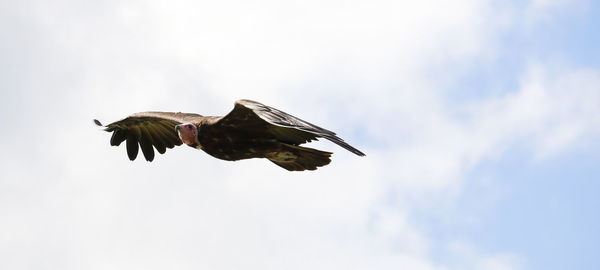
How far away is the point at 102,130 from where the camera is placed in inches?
684

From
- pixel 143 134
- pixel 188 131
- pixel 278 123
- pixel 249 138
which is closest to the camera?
pixel 278 123

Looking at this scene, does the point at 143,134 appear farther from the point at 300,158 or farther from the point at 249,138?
the point at 300,158

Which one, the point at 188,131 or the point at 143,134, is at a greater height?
the point at 143,134

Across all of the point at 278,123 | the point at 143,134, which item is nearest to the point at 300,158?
the point at 278,123

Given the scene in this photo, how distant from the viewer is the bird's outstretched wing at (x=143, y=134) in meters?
16.9

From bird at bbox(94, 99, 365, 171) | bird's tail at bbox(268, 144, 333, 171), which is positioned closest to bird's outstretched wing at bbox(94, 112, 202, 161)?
bird at bbox(94, 99, 365, 171)

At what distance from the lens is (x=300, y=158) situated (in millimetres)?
14086

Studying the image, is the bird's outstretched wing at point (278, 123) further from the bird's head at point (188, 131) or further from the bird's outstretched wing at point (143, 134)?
the bird's outstretched wing at point (143, 134)

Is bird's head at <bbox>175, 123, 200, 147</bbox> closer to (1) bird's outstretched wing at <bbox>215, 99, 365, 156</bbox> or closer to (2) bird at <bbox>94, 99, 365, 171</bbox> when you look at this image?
(2) bird at <bbox>94, 99, 365, 171</bbox>

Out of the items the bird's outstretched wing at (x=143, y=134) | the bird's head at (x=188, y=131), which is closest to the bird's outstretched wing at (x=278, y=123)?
the bird's head at (x=188, y=131)

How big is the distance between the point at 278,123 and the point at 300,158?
2.18m

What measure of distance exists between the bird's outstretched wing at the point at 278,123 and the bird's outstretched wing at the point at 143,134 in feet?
10.8

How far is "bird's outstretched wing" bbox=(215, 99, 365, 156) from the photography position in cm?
→ 1202

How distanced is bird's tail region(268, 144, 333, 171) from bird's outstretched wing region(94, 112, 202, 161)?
9.89ft
